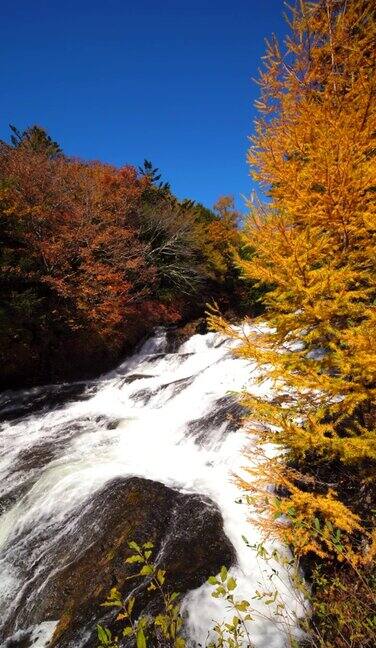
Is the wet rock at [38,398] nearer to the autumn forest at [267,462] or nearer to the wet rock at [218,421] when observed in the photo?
the autumn forest at [267,462]

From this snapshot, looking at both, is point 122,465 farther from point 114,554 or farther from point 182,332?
point 182,332

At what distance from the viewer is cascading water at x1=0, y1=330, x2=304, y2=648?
13.2 ft

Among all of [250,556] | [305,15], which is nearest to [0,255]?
[305,15]

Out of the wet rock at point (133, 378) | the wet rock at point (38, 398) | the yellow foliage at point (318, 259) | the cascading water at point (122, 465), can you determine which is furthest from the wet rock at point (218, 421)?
the wet rock at point (38, 398)

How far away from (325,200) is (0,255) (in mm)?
11630

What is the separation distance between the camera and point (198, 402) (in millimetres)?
9461

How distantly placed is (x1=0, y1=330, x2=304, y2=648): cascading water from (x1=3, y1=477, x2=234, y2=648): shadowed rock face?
2.4 inches

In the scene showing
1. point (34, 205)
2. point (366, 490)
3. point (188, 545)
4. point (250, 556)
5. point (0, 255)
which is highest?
point (34, 205)

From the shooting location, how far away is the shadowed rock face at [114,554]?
3.88m

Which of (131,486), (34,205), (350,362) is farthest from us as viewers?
(34,205)

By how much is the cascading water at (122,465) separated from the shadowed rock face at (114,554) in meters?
0.06

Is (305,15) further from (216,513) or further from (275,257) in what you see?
(216,513)

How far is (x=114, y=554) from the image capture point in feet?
14.5

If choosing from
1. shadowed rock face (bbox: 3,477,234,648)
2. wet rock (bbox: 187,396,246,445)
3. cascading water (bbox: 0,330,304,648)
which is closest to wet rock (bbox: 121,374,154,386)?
cascading water (bbox: 0,330,304,648)
